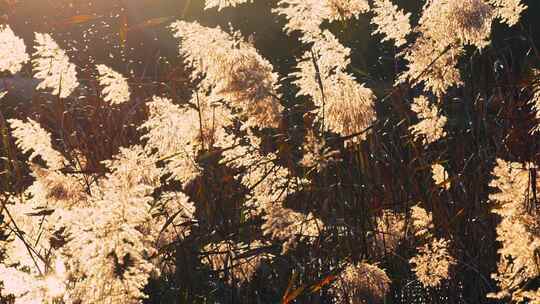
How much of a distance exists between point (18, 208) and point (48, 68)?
2.25 ft

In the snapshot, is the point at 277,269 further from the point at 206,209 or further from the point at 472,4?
the point at 472,4

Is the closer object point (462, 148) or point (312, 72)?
point (312, 72)

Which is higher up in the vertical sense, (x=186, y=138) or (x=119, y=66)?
(x=119, y=66)

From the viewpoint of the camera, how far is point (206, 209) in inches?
98.0

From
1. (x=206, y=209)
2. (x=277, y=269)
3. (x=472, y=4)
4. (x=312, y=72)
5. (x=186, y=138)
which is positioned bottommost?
(x=277, y=269)

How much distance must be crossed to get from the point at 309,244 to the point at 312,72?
22.0 inches

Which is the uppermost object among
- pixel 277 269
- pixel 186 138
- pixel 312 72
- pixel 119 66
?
pixel 119 66

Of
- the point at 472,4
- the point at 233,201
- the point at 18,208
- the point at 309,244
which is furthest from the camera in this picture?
the point at 233,201

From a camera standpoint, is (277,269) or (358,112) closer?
(358,112)

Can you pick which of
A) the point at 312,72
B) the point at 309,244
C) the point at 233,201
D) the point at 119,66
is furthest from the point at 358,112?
the point at 119,66

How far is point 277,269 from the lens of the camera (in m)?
2.42

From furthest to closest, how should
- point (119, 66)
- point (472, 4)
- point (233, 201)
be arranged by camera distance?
point (119, 66)
point (233, 201)
point (472, 4)

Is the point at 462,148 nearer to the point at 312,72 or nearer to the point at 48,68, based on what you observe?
the point at 312,72

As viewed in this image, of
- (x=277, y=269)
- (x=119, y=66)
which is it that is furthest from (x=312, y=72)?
(x=119, y=66)
